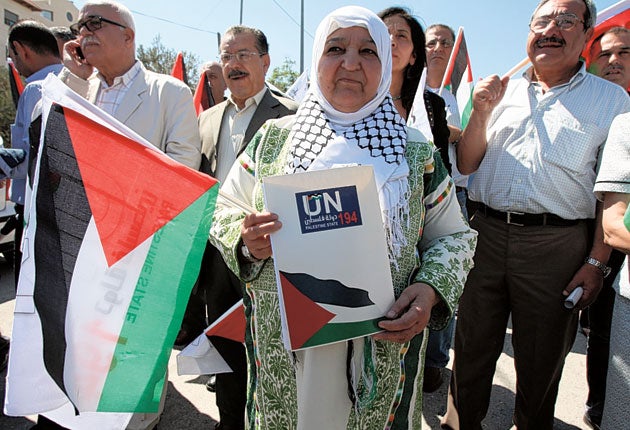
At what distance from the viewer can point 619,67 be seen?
3.23 m

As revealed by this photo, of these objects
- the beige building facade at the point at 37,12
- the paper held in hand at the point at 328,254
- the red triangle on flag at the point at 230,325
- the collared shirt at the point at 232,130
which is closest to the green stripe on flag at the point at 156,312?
the paper held in hand at the point at 328,254

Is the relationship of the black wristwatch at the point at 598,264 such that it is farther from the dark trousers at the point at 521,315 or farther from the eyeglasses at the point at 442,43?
the eyeglasses at the point at 442,43

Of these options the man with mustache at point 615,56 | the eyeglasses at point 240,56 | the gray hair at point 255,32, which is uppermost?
the gray hair at point 255,32

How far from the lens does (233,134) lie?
2.97 metres

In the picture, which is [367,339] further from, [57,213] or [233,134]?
[233,134]

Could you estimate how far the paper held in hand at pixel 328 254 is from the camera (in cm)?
119

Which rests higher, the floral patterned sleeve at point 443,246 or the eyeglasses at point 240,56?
the eyeglasses at point 240,56

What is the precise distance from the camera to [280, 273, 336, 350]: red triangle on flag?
1.22 meters

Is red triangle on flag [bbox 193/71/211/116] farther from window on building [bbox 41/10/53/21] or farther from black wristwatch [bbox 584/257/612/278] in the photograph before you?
window on building [bbox 41/10/53/21]

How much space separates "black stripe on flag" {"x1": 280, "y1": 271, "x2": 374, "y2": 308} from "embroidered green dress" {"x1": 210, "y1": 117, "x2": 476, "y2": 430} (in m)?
0.19

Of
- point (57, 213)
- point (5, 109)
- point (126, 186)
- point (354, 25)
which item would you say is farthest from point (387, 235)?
point (5, 109)

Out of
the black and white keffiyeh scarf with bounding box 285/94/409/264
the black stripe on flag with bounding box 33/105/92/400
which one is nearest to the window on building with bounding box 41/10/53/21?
the black stripe on flag with bounding box 33/105/92/400

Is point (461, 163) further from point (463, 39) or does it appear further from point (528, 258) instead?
point (463, 39)

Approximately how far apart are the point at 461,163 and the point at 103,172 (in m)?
1.80
